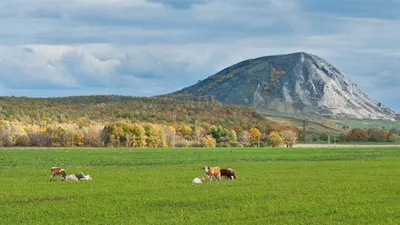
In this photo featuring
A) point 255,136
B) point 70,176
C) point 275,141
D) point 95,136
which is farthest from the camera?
point 255,136

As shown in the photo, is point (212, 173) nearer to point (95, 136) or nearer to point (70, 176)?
point (70, 176)

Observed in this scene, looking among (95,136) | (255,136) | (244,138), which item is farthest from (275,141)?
(95,136)

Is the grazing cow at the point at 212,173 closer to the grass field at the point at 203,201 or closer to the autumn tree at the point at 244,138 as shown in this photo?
the grass field at the point at 203,201

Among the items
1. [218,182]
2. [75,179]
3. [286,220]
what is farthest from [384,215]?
[75,179]

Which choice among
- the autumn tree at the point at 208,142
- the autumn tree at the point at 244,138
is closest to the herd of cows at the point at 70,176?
the autumn tree at the point at 208,142

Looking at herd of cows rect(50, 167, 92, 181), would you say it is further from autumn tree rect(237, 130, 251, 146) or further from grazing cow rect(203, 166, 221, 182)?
autumn tree rect(237, 130, 251, 146)

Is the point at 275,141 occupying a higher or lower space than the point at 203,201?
higher

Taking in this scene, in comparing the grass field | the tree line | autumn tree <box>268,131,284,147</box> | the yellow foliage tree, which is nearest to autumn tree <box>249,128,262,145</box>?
the yellow foliage tree

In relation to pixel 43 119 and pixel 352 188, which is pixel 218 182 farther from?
pixel 43 119

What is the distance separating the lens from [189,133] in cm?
17662

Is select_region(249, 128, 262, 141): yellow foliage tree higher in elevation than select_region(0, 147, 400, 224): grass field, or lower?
higher

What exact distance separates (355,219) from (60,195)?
15.1 metres

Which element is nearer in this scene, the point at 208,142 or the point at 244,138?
the point at 208,142

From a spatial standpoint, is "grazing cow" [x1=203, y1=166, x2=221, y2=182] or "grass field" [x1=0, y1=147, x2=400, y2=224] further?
"grazing cow" [x1=203, y1=166, x2=221, y2=182]
